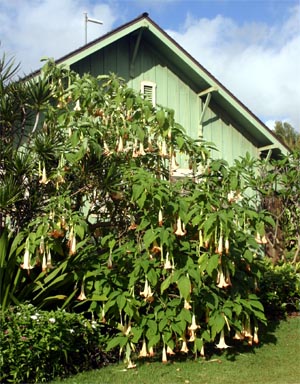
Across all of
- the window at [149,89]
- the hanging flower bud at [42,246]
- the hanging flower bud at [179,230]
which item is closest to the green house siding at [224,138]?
the window at [149,89]

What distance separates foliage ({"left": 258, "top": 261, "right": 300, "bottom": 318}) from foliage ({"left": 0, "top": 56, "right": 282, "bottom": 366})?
1781mm

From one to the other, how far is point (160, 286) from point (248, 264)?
1.18m

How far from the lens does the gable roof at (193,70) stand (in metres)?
10.0

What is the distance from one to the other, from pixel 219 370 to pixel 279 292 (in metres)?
3.28

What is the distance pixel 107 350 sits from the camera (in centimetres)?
593

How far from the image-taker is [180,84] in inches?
463

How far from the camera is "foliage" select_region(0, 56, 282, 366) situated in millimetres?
5805

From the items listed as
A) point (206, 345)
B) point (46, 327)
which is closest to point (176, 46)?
point (206, 345)

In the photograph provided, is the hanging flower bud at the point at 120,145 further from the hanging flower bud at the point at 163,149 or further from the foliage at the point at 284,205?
the foliage at the point at 284,205

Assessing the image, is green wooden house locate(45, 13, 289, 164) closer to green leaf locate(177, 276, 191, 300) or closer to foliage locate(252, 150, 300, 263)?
foliage locate(252, 150, 300, 263)

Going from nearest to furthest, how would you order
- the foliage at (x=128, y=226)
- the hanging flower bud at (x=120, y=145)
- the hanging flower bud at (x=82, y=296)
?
the foliage at (x=128, y=226)
the hanging flower bud at (x=82, y=296)
the hanging flower bud at (x=120, y=145)

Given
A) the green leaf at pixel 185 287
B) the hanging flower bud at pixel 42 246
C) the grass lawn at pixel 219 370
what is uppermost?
the hanging flower bud at pixel 42 246

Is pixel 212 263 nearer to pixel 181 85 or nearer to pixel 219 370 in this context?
pixel 219 370

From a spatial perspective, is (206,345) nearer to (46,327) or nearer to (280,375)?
(280,375)
